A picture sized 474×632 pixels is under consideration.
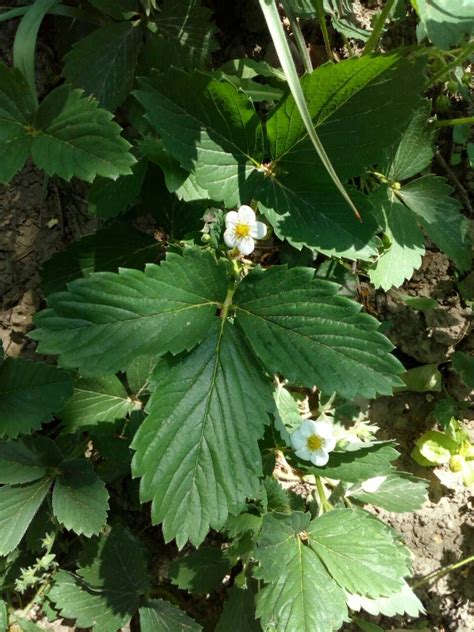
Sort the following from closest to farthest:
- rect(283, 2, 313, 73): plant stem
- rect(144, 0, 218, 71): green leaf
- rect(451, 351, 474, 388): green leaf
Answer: rect(283, 2, 313, 73): plant stem → rect(144, 0, 218, 71): green leaf → rect(451, 351, 474, 388): green leaf

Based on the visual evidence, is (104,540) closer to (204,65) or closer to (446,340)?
(446,340)

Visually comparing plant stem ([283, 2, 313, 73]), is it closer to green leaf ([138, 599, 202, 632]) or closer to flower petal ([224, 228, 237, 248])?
flower petal ([224, 228, 237, 248])

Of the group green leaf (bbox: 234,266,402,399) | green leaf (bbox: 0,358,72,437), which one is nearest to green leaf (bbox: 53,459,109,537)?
green leaf (bbox: 0,358,72,437)

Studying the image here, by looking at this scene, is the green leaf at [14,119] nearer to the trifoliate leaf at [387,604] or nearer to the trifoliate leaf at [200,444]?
the trifoliate leaf at [200,444]

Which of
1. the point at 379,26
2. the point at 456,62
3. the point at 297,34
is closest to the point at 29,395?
the point at 297,34

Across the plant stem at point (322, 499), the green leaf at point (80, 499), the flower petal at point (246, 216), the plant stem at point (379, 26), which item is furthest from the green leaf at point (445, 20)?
the green leaf at point (80, 499)

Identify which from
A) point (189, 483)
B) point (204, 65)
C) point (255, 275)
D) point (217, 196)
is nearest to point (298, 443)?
point (189, 483)
